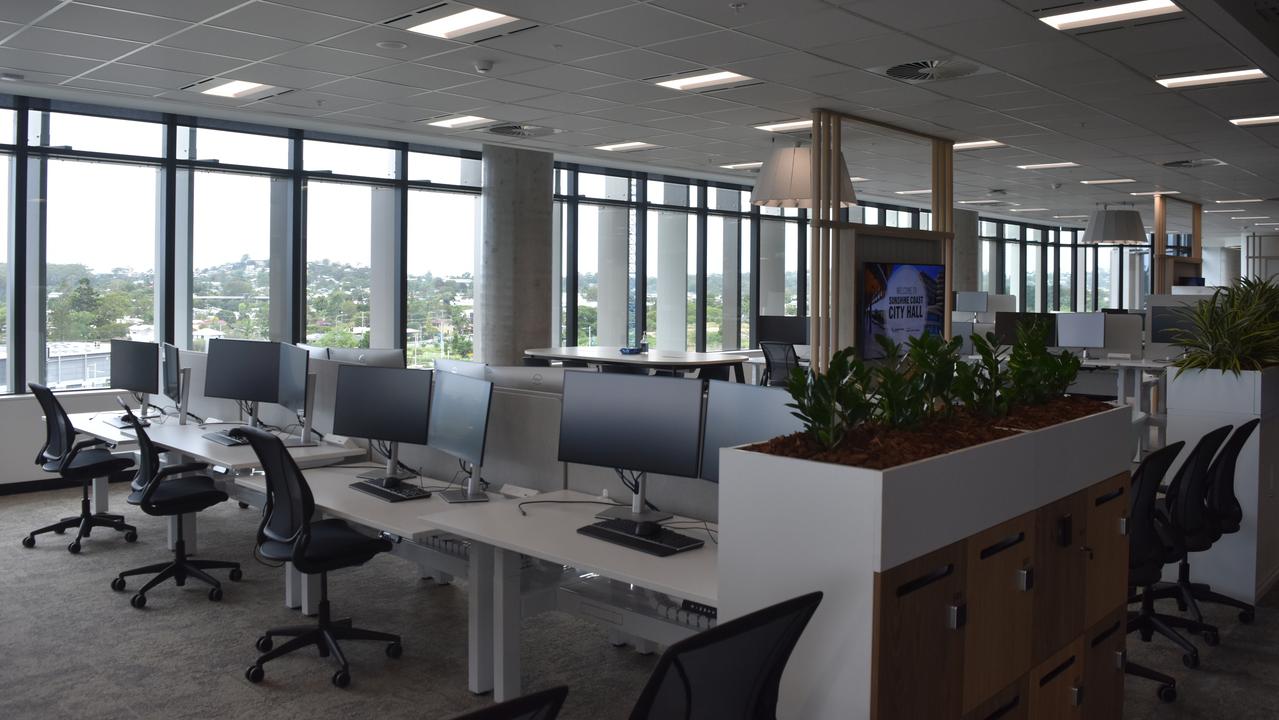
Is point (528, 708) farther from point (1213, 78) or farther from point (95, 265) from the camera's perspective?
point (95, 265)

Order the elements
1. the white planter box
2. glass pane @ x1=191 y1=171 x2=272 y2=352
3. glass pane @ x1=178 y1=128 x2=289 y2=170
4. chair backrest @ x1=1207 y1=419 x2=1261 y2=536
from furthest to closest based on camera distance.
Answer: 1. glass pane @ x1=191 y1=171 x2=272 y2=352
2. glass pane @ x1=178 y1=128 x2=289 y2=170
3. chair backrest @ x1=1207 y1=419 x2=1261 y2=536
4. the white planter box

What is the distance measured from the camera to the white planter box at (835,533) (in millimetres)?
2105

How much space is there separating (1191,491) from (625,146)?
7129 millimetres

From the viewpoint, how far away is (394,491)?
422 cm

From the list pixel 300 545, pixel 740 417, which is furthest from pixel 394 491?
pixel 740 417

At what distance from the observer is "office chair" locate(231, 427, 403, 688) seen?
148 inches

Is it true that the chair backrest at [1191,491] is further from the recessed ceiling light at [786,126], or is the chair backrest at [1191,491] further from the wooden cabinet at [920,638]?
the recessed ceiling light at [786,126]

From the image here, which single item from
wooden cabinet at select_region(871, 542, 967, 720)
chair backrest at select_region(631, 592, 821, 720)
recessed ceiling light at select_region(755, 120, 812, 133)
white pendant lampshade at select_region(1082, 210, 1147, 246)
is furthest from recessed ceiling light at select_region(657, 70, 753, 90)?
white pendant lampshade at select_region(1082, 210, 1147, 246)

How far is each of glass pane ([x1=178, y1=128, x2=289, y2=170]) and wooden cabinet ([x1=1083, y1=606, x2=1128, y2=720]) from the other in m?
8.03

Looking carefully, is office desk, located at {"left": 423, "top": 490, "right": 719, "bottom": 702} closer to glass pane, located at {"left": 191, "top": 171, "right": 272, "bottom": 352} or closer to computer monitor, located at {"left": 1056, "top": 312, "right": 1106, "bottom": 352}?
glass pane, located at {"left": 191, "top": 171, "right": 272, "bottom": 352}

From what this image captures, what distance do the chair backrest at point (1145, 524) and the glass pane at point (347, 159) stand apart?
7.79 meters

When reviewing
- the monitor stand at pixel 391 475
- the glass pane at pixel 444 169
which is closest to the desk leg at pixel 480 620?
the monitor stand at pixel 391 475

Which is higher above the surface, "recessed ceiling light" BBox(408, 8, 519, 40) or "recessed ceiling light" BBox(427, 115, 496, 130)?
"recessed ceiling light" BBox(427, 115, 496, 130)

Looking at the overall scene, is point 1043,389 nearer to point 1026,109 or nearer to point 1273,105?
point 1026,109
